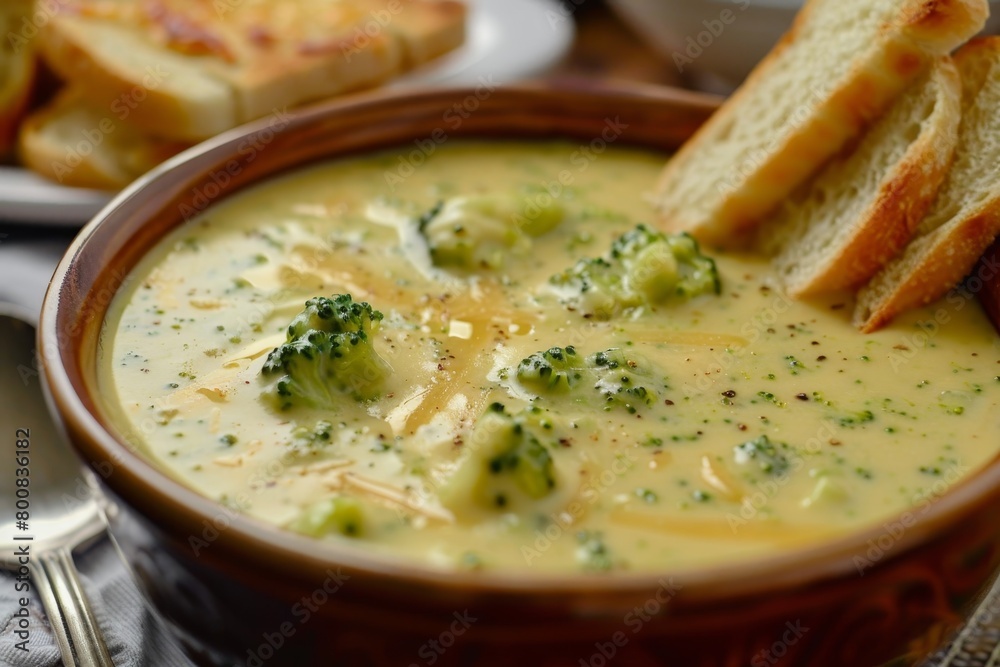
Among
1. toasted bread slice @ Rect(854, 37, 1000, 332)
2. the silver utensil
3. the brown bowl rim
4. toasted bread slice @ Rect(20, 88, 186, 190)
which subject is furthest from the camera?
toasted bread slice @ Rect(20, 88, 186, 190)

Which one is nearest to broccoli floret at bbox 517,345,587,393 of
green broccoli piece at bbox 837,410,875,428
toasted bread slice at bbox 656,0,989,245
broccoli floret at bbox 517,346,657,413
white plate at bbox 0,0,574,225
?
broccoli floret at bbox 517,346,657,413

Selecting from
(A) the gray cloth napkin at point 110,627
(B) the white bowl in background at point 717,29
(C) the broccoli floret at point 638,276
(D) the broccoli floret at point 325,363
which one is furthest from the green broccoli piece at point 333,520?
(B) the white bowl in background at point 717,29

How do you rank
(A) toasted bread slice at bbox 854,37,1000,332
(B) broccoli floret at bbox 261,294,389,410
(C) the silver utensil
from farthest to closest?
(A) toasted bread slice at bbox 854,37,1000,332, (C) the silver utensil, (B) broccoli floret at bbox 261,294,389,410

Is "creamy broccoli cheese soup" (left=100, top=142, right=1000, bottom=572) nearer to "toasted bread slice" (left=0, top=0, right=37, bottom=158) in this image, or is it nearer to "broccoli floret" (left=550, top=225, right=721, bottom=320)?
"broccoli floret" (left=550, top=225, right=721, bottom=320)

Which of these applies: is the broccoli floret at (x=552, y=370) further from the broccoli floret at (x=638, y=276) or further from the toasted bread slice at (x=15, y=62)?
the toasted bread slice at (x=15, y=62)

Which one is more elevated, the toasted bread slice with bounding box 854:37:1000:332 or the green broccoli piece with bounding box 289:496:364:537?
the toasted bread slice with bounding box 854:37:1000:332

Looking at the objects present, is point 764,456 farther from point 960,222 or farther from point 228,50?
point 228,50
